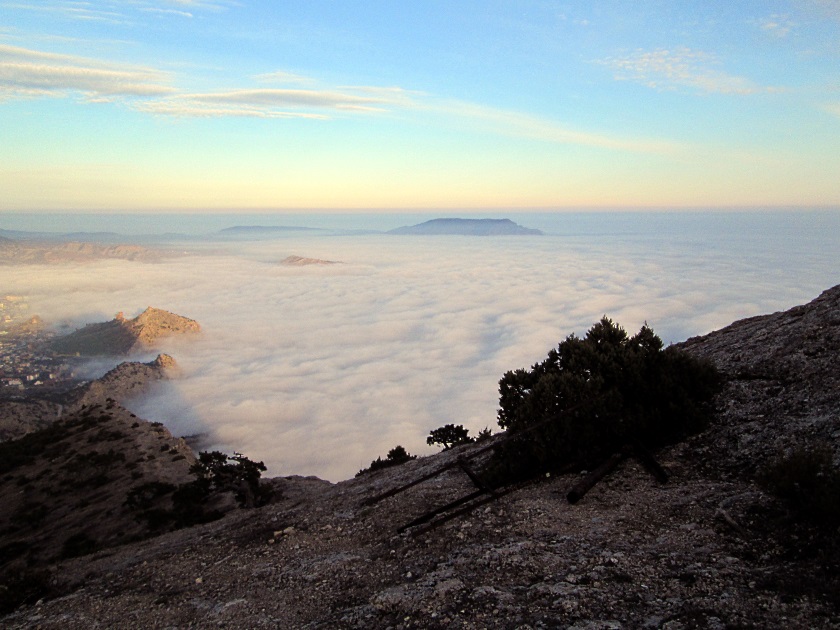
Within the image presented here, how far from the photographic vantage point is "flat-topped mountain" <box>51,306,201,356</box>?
594 ft

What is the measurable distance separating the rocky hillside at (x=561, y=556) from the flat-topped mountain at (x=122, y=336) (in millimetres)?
197099

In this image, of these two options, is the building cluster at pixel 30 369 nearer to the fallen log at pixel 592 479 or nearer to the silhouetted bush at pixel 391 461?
the silhouetted bush at pixel 391 461

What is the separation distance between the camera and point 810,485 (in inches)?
283

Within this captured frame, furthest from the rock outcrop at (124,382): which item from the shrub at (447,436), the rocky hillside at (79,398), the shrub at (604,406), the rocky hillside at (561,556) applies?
the shrub at (604,406)

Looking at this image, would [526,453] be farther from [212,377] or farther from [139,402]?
[212,377]

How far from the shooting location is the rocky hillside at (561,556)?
5.93 m

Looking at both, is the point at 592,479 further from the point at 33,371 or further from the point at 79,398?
the point at 33,371

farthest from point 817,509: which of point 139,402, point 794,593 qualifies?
point 139,402

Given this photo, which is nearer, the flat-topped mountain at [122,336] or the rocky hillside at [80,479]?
the rocky hillside at [80,479]

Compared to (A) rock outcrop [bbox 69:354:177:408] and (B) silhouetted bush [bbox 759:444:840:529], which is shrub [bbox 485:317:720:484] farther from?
(A) rock outcrop [bbox 69:354:177:408]

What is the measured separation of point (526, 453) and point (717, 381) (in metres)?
5.27

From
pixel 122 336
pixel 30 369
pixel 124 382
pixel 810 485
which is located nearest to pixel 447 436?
pixel 810 485

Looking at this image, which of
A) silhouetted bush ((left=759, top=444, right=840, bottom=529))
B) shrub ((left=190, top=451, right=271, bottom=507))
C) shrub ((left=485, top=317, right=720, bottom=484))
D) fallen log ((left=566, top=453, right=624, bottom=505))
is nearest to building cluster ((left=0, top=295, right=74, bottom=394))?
shrub ((left=190, top=451, right=271, bottom=507))

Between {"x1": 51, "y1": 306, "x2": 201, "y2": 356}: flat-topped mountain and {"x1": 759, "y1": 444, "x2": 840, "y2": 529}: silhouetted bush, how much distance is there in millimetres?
206237
